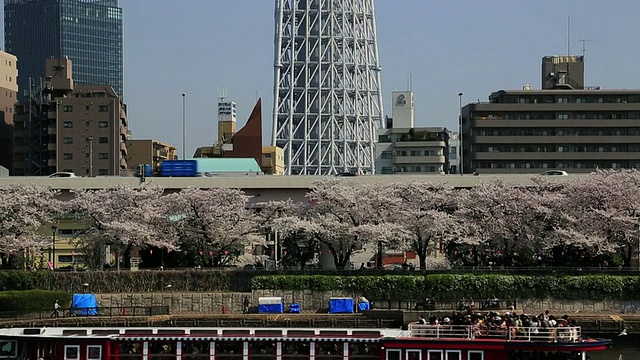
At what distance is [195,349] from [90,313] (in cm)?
1955

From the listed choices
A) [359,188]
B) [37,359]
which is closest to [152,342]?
[37,359]

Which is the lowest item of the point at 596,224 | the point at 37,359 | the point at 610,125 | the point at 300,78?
the point at 37,359

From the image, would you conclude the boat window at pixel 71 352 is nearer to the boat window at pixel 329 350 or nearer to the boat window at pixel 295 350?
the boat window at pixel 295 350

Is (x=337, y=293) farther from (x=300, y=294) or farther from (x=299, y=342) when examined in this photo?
(x=299, y=342)

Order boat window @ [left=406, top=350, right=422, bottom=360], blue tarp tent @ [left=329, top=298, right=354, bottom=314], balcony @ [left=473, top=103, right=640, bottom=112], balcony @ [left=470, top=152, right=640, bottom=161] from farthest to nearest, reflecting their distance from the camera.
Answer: balcony @ [left=470, top=152, right=640, bottom=161]
balcony @ [left=473, top=103, right=640, bottom=112]
blue tarp tent @ [left=329, top=298, right=354, bottom=314]
boat window @ [left=406, top=350, right=422, bottom=360]

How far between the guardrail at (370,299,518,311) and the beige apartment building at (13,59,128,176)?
65.3 metres

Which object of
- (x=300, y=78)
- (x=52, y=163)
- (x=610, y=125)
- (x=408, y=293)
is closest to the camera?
(x=408, y=293)

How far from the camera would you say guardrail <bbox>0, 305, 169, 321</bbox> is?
52469mm

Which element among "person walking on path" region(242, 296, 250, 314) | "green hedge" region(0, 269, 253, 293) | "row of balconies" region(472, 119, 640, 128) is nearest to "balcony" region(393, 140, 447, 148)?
"row of balconies" region(472, 119, 640, 128)

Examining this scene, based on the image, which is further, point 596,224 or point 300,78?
point 300,78

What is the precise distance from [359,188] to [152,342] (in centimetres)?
3411

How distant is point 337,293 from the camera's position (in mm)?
60781

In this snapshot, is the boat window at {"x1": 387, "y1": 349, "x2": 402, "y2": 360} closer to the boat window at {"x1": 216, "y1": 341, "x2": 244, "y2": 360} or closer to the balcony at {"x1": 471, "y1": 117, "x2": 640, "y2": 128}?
the boat window at {"x1": 216, "y1": 341, "x2": 244, "y2": 360}

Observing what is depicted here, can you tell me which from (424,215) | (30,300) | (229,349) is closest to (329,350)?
(229,349)
